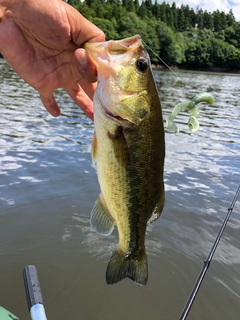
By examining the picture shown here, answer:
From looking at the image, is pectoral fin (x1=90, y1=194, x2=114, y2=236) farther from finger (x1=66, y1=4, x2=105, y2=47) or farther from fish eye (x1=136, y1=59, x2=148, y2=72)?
finger (x1=66, y1=4, x2=105, y2=47)

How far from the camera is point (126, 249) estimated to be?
7.07ft

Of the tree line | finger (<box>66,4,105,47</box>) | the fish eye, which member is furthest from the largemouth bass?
the tree line

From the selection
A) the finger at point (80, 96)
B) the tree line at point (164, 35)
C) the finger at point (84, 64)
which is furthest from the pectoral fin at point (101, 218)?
the tree line at point (164, 35)

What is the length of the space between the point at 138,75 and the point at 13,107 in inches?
485

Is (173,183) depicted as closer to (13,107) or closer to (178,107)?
(178,107)

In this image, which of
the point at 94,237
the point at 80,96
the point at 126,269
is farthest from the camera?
the point at 94,237

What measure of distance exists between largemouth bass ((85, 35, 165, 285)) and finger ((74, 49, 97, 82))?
1.6 inches

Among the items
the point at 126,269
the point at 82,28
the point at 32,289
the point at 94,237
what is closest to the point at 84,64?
the point at 82,28

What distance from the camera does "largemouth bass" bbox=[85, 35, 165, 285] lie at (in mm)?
1845

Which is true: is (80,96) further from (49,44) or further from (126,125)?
(126,125)

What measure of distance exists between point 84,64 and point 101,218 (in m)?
0.91

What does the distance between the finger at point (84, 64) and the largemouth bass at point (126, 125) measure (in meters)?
0.04

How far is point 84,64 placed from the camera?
6.29 ft

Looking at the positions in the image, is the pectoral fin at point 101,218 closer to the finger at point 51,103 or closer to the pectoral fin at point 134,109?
the pectoral fin at point 134,109
